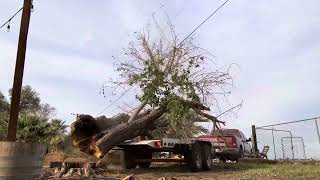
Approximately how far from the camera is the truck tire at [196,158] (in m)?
16.9

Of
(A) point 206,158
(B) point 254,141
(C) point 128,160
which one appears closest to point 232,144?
(B) point 254,141

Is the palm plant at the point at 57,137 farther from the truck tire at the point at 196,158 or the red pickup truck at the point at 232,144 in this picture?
the truck tire at the point at 196,158

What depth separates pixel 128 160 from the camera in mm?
18266

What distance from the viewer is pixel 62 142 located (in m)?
32.0

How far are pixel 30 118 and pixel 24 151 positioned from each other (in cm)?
1726

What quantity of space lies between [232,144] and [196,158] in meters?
6.17

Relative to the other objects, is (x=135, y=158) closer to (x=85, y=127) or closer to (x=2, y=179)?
(x=85, y=127)

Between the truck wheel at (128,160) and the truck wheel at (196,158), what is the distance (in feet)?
8.69

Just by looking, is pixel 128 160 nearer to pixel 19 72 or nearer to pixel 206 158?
pixel 206 158

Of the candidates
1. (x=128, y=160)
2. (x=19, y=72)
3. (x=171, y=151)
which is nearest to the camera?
(x=19, y=72)

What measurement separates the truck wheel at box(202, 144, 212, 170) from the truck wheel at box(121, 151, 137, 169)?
2.81 m

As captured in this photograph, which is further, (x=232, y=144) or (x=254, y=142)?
(x=254, y=142)

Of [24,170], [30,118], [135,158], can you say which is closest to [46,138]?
[30,118]

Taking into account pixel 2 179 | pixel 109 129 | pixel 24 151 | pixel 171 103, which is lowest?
pixel 2 179
